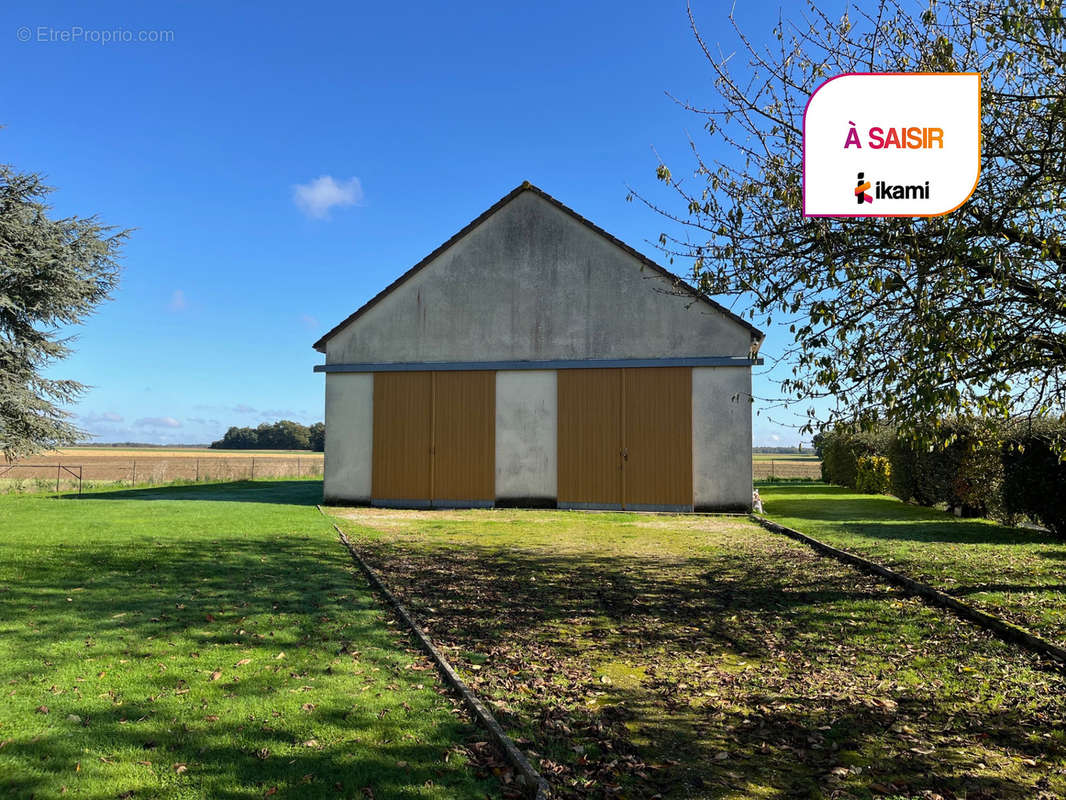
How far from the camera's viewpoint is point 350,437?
18.4m

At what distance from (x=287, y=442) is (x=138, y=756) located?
9689 centimetres

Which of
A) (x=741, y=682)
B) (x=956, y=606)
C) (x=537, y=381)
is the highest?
(x=537, y=381)

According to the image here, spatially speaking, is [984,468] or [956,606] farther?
[984,468]

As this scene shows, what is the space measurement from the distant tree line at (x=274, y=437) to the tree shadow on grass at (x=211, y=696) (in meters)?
84.3

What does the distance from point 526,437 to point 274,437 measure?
86188mm

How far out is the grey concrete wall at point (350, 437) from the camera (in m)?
18.3

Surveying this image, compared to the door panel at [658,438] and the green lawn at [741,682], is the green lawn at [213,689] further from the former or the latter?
the door panel at [658,438]

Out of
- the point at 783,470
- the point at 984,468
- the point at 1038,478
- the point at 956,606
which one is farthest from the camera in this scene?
the point at 783,470

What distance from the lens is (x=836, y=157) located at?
6957 mm

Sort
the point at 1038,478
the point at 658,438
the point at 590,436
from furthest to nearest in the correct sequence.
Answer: the point at 590,436 < the point at 658,438 < the point at 1038,478

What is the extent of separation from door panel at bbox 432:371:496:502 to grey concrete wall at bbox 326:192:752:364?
677 millimetres

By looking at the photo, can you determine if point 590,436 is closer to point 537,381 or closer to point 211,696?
point 537,381

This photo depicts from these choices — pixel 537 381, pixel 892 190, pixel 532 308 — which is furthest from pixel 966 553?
pixel 532 308

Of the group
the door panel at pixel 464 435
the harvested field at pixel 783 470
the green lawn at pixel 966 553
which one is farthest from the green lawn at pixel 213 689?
the harvested field at pixel 783 470
